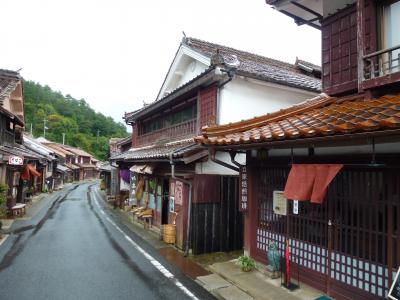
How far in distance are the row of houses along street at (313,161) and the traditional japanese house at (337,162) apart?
26 millimetres

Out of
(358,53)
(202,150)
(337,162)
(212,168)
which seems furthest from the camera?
(212,168)

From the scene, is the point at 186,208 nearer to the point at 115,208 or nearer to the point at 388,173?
the point at 388,173

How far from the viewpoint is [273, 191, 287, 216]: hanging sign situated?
8609mm

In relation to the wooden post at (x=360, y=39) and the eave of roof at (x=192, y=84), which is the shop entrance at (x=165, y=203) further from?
the wooden post at (x=360, y=39)

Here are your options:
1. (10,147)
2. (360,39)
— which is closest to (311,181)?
(360,39)

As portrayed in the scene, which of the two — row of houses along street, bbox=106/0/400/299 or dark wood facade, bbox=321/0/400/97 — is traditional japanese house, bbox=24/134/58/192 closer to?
row of houses along street, bbox=106/0/400/299

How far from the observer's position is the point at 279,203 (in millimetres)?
8789

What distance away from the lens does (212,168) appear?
39.7 ft

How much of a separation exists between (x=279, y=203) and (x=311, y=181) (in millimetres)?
2249

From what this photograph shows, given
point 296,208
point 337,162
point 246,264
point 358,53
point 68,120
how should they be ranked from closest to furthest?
point 337,162 < point 358,53 < point 296,208 < point 246,264 < point 68,120

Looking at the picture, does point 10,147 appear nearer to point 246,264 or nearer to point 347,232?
point 246,264

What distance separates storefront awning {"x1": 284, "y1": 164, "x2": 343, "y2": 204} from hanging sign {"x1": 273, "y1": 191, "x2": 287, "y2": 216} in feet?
5.52

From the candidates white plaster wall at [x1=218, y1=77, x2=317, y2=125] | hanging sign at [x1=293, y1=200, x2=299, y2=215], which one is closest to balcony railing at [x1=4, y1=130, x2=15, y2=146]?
white plaster wall at [x1=218, y1=77, x2=317, y2=125]

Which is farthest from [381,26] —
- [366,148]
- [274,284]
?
[274,284]
